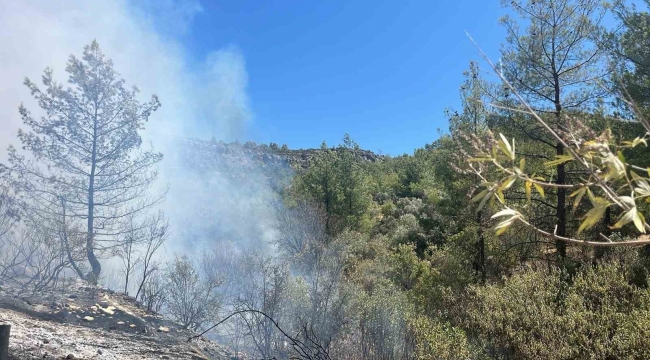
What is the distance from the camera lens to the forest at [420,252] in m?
5.30

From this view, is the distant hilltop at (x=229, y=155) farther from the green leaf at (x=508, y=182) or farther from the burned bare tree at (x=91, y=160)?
the green leaf at (x=508, y=182)

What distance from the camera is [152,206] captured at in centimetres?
1249

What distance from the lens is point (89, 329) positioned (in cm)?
618

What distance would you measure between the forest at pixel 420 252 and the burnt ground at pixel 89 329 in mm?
665

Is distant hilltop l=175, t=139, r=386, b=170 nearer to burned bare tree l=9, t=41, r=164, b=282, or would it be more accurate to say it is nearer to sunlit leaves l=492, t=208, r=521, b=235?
burned bare tree l=9, t=41, r=164, b=282

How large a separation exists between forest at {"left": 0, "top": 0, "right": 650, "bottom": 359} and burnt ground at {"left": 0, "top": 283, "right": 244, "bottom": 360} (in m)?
0.66

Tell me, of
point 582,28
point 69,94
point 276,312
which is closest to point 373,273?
point 276,312

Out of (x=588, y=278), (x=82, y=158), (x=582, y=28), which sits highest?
(x=582, y=28)

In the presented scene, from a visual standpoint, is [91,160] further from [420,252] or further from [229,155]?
[229,155]

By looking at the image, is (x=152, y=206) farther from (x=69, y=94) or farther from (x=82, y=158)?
(x=69, y=94)

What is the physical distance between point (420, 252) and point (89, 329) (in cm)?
1157

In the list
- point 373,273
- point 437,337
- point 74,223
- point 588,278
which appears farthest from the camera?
point 373,273

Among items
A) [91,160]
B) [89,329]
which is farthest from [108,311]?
[91,160]

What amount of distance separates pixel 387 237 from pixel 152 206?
31.8ft
